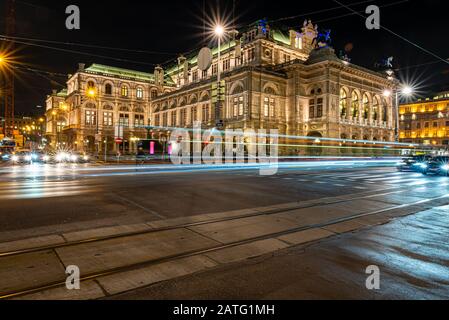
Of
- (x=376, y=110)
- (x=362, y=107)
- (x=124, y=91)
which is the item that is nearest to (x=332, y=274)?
(x=362, y=107)

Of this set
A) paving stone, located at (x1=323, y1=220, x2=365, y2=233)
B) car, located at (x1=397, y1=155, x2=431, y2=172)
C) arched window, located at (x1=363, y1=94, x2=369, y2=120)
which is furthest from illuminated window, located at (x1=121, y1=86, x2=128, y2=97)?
paving stone, located at (x1=323, y1=220, x2=365, y2=233)

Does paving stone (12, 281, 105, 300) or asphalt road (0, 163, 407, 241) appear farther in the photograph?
asphalt road (0, 163, 407, 241)

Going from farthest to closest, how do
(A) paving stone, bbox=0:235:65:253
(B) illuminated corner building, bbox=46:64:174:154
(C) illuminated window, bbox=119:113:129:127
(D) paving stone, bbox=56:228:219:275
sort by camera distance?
(C) illuminated window, bbox=119:113:129:127 → (B) illuminated corner building, bbox=46:64:174:154 → (A) paving stone, bbox=0:235:65:253 → (D) paving stone, bbox=56:228:219:275

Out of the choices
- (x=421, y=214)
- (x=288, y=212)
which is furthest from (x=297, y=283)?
(x=421, y=214)

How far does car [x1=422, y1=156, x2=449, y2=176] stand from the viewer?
2080 cm

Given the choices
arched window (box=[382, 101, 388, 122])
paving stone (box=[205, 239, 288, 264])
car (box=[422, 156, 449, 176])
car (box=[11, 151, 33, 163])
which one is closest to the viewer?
paving stone (box=[205, 239, 288, 264])

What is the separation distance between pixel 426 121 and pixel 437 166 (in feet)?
268

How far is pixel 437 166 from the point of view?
21.1 metres

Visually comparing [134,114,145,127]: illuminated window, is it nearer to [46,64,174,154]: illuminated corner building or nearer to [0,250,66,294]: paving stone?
[46,64,174,154]: illuminated corner building

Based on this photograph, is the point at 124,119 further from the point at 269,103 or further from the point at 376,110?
the point at 376,110

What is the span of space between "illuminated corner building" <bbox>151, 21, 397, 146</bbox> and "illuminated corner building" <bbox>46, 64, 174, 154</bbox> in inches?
882

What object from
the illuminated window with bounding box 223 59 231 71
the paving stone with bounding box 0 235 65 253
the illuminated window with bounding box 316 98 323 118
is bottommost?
the paving stone with bounding box 0 235 65 253

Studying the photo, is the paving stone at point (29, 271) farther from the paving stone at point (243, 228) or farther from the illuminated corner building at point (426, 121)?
the illuminated corner building at point (426, 121)

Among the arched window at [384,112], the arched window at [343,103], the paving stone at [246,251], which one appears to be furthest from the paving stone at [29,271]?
the arched window at [384,112]
